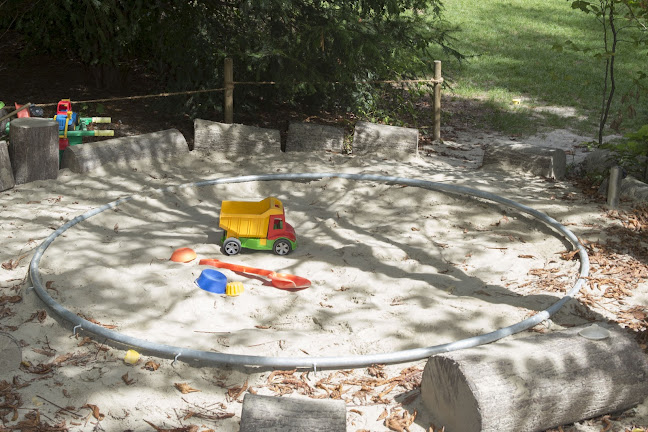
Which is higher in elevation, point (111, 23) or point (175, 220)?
point (111, 23)

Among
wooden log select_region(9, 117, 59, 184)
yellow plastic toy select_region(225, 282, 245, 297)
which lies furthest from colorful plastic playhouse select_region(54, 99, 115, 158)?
yellow plastic toy select_region(225, 282, 245, 297)

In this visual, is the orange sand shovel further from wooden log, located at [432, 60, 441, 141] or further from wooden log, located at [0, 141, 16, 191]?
Result: wooden log, located at [432, 60, 441, 141]

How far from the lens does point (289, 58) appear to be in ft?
27.7

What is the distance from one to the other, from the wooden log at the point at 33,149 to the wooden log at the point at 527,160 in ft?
15.2

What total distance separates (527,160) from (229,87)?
3.55 m

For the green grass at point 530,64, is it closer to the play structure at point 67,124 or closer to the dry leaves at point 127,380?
the play structure at point 67,124

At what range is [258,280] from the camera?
5414mm

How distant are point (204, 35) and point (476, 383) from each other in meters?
6.66

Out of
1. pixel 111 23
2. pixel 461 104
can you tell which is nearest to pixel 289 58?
pixel 111 23

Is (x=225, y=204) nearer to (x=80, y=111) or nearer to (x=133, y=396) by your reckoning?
(x=133, y=396)

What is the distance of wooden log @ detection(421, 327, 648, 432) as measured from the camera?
3.41m

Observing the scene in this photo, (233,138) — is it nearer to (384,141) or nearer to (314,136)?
(314,136)

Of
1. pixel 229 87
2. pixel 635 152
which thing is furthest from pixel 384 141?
pixel 635 152

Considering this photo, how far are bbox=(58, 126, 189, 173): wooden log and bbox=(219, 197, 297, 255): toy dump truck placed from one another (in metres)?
2.44
